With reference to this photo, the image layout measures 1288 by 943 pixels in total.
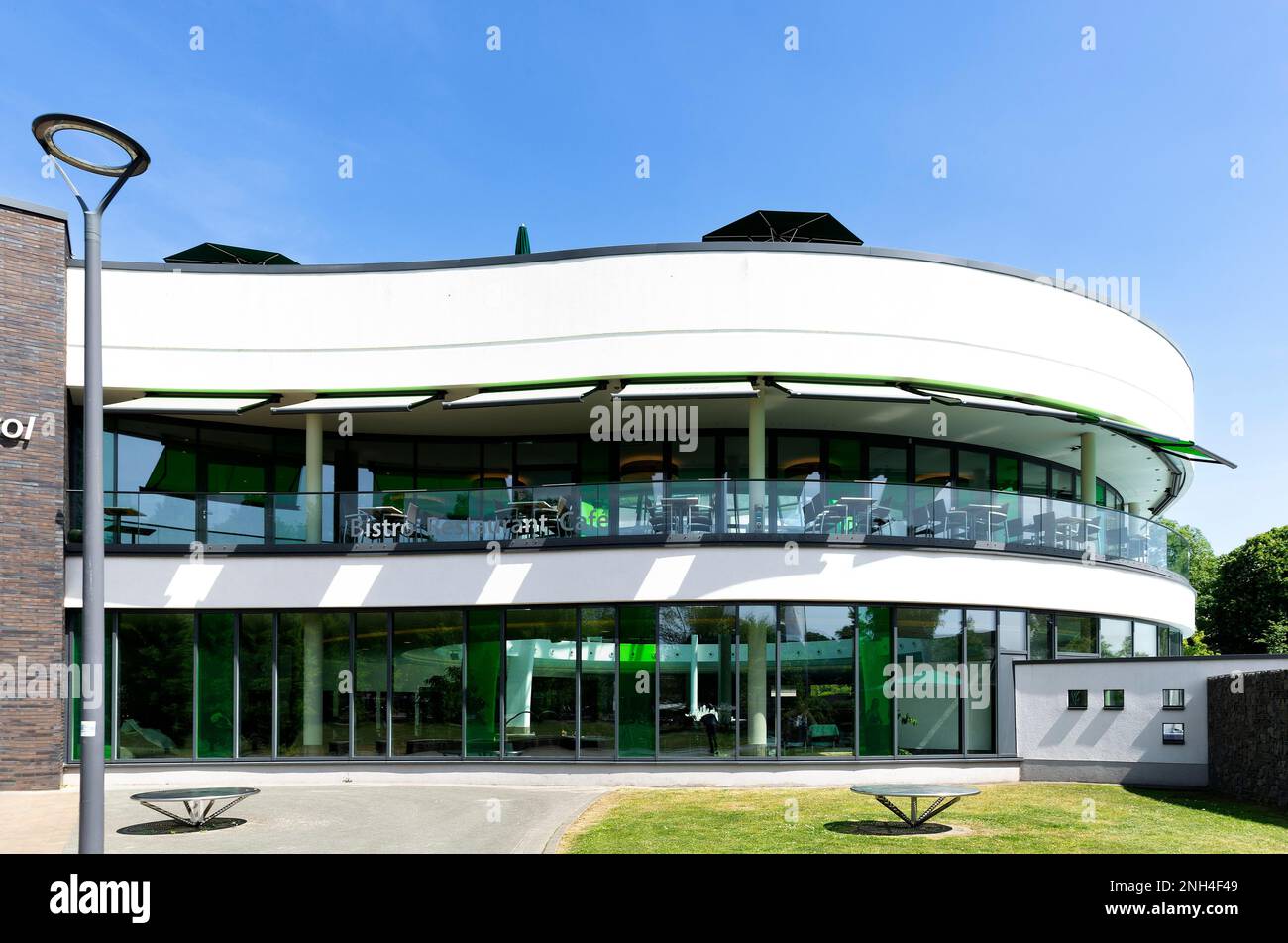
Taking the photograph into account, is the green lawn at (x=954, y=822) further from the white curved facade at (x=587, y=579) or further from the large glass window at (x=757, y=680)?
the white curved facade at (x=587, y=579)

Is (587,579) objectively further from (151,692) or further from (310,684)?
(151,692)

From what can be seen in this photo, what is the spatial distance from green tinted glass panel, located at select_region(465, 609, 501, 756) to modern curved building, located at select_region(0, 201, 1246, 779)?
52 mm

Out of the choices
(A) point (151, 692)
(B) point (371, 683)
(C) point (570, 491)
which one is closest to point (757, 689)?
(C) point (570, 491)

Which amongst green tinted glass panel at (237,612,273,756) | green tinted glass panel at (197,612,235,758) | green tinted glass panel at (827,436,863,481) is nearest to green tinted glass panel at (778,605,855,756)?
green tinted glass panel at (827,436,863,481)

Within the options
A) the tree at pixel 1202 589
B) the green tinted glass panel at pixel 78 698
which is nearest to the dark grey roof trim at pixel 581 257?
the green tinted glass panel at pixel 78 698

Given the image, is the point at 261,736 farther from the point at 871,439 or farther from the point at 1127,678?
the point at 1127,678

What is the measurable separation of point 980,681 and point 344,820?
11.0 meters

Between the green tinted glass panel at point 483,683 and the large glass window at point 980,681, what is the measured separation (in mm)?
8169

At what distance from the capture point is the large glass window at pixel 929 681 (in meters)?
19.8

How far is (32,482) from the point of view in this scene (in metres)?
19.5

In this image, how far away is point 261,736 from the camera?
20344 millimetres

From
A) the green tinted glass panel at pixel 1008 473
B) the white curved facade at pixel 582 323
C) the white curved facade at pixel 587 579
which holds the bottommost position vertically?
the white curved facade at pixel 587 579

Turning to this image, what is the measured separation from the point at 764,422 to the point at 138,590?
458 inches
